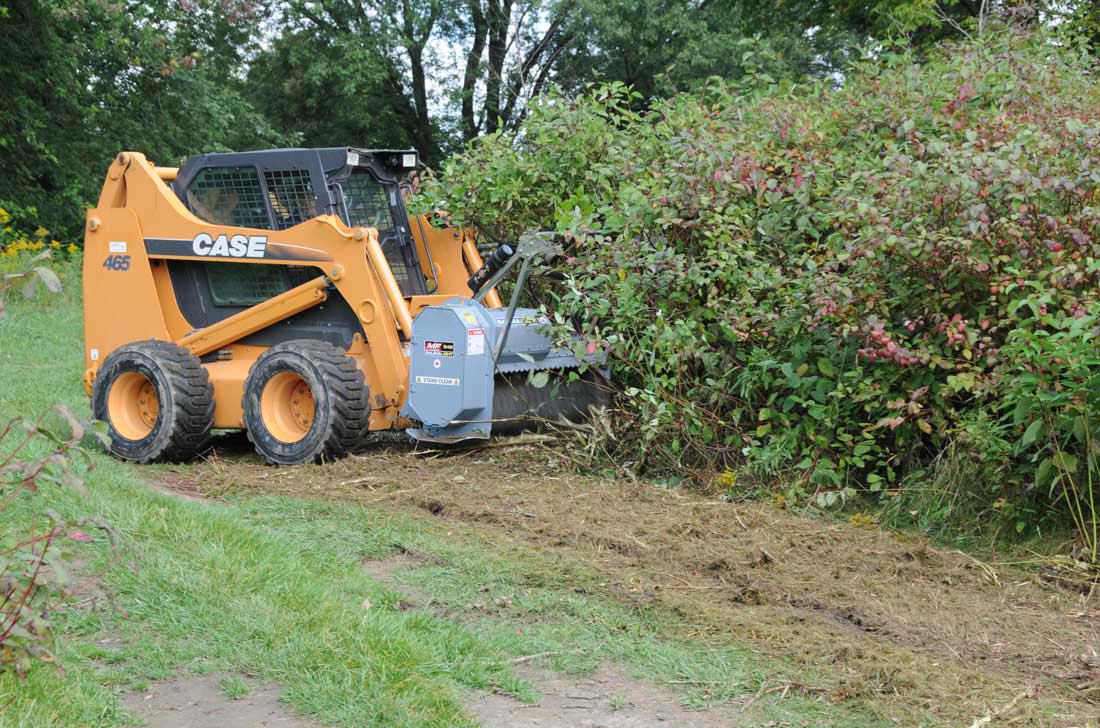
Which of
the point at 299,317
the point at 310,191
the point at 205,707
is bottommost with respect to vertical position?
the point at 205,707

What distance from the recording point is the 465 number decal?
9.20 m

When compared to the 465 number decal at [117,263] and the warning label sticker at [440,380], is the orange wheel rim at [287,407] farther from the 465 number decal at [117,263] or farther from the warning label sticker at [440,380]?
the 465 number decal at [117,263]

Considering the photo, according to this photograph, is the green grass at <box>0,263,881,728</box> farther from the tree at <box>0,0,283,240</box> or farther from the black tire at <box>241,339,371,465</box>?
the tree at <box>0,0,283,240</box>

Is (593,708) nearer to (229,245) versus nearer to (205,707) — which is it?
(205,707)

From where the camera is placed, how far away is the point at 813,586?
16.9 feet

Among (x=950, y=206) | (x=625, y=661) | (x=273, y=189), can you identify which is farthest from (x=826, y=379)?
(x=273, y=189)

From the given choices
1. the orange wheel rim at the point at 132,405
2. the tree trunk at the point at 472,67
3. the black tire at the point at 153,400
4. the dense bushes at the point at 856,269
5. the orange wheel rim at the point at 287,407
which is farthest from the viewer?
the tree trunk at the point at 472,67

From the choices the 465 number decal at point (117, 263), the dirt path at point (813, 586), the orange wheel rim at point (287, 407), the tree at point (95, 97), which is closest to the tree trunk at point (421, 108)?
the tree at point (95, 97)

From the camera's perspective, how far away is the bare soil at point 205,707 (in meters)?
3.70

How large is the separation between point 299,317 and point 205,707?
5086 millimetres

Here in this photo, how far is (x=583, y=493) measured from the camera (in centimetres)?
707

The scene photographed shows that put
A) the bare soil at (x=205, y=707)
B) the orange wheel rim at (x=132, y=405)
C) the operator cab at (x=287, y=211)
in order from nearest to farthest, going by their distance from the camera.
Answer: the bare soil at (x=205, y=707)
the operator cab at (x=287, y=211)
the orange wheel rim at (x=132, y=405)

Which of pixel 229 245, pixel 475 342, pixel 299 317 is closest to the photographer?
pixel 475 342

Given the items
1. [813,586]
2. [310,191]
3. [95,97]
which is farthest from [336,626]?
[95,97]
